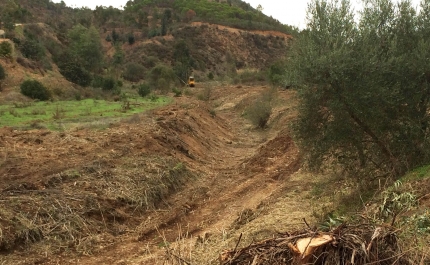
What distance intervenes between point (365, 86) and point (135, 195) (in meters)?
5.52

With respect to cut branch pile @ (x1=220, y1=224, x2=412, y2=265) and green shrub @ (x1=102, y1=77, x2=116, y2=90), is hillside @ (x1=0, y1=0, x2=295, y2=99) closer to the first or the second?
green shrub @ (x1=102, y1=77, x2=116, y2=90)

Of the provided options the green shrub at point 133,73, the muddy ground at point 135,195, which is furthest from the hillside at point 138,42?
the muddy ground at point 135,195

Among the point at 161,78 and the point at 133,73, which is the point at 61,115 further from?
the point at 133,73

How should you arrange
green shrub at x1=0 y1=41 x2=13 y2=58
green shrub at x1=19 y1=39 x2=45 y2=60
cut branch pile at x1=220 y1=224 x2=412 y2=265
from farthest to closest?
green shrub at x1=19 y1=39 x2=45 y2=60 < green shrub at x1=0 y1=41 x2=13 y2=58 < cut branch pile at x1=220 y1=224 x2=412 y2=265

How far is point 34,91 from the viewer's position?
2439 cm

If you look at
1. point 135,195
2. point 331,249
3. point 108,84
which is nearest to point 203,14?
point 108,84

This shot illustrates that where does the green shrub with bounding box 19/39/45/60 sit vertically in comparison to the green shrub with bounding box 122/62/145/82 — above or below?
above

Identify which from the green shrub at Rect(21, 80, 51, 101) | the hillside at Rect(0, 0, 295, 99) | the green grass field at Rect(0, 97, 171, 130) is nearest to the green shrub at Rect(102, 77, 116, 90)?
the hillside at Rect(0, 0, 295, 99)

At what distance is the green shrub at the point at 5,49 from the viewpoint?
114 ft

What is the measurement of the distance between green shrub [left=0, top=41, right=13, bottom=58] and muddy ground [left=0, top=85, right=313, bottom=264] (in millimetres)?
23649

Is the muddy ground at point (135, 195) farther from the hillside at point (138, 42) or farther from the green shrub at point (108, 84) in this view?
the green shrub at point (108, 84)

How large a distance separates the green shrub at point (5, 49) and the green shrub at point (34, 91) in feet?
41.0

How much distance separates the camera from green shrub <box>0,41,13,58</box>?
3487cm

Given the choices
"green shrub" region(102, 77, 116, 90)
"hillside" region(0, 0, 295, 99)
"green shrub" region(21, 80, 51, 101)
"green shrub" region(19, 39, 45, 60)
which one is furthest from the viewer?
"hillside" region(0, 0, 295, 99)
